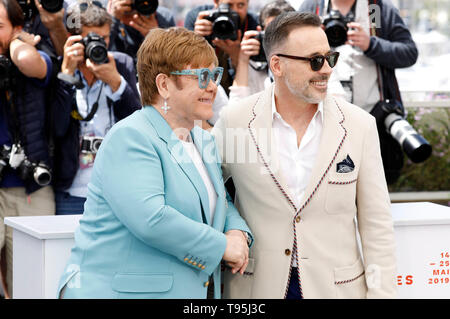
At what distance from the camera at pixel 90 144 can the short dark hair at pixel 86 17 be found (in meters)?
0.71

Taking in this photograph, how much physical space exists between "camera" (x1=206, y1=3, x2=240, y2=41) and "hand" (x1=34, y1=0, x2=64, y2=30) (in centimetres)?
98

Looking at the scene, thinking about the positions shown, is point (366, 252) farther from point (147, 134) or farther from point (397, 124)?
point (397, 124)

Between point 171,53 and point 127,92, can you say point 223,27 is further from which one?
point 171,53

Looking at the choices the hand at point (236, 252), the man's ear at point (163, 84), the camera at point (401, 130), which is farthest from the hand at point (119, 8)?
the hand at point (236, 252)

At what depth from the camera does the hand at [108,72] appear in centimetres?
429

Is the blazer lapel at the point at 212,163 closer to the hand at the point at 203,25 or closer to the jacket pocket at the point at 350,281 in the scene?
the jacket pocket at the point at 350,281

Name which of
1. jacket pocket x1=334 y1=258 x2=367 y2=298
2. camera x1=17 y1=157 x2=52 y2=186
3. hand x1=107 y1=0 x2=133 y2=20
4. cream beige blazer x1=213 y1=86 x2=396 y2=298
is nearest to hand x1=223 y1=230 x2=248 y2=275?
cream beige blazer x1=213 y1=86 x2=396 y2=298

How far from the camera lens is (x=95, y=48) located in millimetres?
4250

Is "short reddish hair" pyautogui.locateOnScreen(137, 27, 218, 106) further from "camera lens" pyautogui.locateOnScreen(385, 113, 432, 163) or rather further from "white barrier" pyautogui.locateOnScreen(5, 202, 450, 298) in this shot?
"camera lens" pyautogui.locateOnScreen(385, 113, 432, 163)

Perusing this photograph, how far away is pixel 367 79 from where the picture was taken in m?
4.82

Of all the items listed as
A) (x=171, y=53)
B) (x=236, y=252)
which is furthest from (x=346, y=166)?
(x=171, y=53)

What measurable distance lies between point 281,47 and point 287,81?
15 centimetres

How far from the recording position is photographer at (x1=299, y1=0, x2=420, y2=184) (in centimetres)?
469
